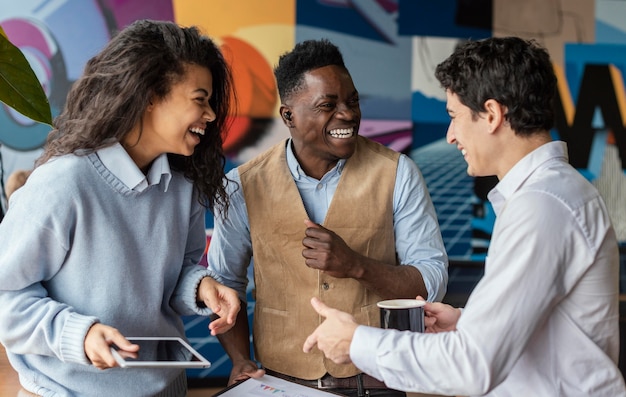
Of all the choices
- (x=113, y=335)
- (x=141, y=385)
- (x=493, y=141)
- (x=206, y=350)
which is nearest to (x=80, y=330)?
(x=113, y=335)

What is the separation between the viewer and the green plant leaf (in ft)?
3.63

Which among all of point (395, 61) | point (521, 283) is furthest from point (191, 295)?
→ point (395, 61)

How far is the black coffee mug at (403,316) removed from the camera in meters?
1.53

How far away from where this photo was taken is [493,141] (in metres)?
1.56

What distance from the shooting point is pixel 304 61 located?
7.36ft

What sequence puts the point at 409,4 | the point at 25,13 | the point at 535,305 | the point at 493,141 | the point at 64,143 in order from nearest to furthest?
the point at 535,305 < the point at 493,141 < the point at 64,143 < the point at 25,13 < the point at 409,4

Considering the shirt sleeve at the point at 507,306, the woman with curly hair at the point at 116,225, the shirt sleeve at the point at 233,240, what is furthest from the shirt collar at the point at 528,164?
the shirt sleeve at the point at 233,240

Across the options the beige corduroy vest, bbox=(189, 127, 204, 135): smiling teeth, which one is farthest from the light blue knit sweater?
the beige corduroy vest

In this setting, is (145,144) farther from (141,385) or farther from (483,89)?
(483,89)

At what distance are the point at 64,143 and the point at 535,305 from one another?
110cm

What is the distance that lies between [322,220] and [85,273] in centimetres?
83

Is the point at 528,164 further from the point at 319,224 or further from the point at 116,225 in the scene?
the point at 116,225

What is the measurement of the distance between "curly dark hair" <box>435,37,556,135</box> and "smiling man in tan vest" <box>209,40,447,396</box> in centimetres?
64

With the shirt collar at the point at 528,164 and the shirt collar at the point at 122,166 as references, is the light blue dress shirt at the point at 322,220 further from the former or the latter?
the shirt collar at the point at 528,164
